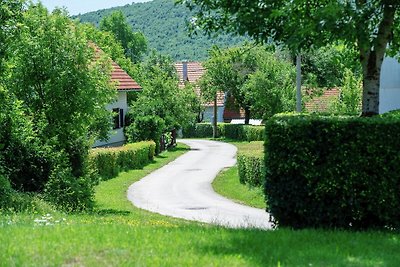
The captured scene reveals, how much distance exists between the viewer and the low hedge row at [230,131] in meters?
64.3

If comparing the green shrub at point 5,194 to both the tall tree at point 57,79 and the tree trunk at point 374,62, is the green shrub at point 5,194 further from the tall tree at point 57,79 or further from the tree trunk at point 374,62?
the tree trunk at point 374,62

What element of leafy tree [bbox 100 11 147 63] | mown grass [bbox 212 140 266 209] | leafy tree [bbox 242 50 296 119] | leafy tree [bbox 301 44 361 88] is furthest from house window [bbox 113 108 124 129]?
leafy tree [bbox 100 11 147 63]

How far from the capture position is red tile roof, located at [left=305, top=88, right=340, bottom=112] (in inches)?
2524

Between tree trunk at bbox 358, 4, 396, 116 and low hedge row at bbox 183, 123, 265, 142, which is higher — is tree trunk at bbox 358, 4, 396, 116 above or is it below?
above

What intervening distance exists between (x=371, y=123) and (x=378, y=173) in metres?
0.76

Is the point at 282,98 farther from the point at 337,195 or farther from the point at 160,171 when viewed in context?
the point at 337,195

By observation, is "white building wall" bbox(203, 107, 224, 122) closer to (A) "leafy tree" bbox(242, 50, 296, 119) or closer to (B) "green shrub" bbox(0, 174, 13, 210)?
(A) "leafy tree" bbox(242, 50, 296, 119)

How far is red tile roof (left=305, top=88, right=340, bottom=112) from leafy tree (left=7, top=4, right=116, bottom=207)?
41.6 meters

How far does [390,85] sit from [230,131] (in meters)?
50.2

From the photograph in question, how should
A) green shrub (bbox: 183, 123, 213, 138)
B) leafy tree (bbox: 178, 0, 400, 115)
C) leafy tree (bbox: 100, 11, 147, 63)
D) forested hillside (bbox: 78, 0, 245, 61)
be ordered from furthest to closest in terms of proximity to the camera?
forested hillside (bbox: 78, 0, 245, 61) < leafy tree (bbox: 100, 11, 147, 63) < green shrub (bbox: 183, 123, 213, 138) < leafy tree (bbox: 178, 0, 400, 115)

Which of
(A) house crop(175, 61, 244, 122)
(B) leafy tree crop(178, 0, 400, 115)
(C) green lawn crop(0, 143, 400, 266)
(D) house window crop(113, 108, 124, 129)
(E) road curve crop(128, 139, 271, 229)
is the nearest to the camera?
(C) green lawn crop(0, 143, 400, 266)

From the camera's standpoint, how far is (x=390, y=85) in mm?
26328

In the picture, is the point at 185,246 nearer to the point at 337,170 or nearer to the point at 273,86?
the point at 337,170

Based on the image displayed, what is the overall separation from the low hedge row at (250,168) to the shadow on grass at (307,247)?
1825 cm
